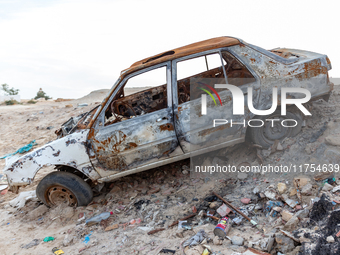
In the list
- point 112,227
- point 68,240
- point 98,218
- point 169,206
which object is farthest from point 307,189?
point 68,240

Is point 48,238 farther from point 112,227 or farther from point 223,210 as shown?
point 223,210

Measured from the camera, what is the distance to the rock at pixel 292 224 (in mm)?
2957

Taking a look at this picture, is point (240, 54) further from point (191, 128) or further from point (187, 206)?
point (187, 206)

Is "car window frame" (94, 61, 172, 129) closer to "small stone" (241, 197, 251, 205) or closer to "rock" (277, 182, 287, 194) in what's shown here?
"small stone" (241, 197, 251, 205)

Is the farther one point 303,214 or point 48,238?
point 48,238

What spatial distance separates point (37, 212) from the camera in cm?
477

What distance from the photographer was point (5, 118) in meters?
12.1

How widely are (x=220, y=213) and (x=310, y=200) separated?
3.63 feet

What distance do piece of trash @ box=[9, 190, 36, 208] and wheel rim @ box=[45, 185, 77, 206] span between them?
1036 millimetres

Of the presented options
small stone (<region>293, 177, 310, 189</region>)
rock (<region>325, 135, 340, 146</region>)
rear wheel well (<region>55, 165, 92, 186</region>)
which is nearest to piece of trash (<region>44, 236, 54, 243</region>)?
rear wheel well (<region>55, 165, 92, 186</region>)

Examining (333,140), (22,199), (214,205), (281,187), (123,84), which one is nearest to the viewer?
(281,187)

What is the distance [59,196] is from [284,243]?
361 centimetres

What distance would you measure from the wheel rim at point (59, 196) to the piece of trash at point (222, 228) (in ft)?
8.39

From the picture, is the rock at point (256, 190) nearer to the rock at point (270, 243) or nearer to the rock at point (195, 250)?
the rock at point (270, 243)
